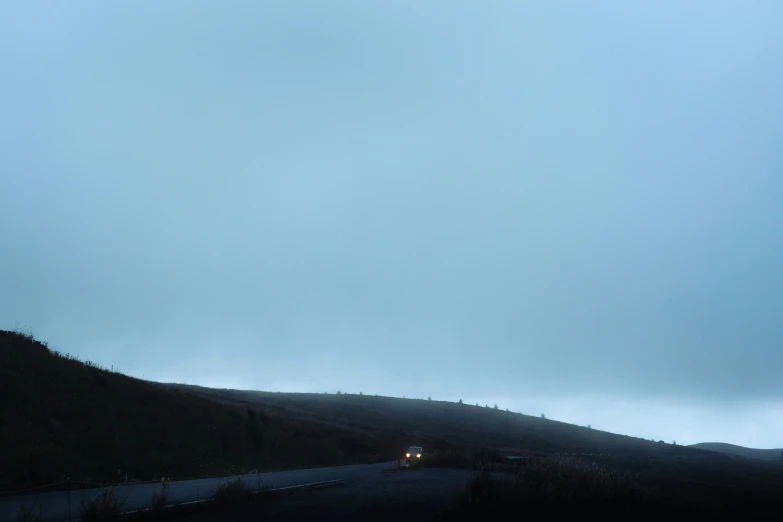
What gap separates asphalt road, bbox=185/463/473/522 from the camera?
1848cm

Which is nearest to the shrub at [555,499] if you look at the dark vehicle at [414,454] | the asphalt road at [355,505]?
the asphalt road at [355,505]

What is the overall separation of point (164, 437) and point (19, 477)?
12.3m

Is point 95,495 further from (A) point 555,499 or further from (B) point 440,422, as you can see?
(B) point 440,422

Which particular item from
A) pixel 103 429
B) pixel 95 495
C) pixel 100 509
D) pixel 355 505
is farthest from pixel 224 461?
pixel 100 509

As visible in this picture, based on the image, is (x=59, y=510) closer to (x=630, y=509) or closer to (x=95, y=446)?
(x=95, y=446)

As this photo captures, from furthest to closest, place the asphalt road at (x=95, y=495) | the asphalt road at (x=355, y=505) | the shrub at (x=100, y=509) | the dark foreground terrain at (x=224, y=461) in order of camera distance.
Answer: the dark foreground terrain at (x=224, y=461) → the asphalt road at (x=355, y=505) → the asphalt road at (x=95, y=495) → the shrub at (x=100, y=509)

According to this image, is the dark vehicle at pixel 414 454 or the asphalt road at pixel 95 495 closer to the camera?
the asphalt road at pixel 95 495

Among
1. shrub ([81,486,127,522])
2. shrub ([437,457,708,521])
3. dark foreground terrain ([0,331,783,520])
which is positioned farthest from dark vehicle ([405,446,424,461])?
shrub ([81,486,127,522])

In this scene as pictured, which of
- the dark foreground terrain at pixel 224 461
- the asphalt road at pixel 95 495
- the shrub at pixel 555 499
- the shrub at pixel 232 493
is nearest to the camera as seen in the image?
the asphalt road at pixel 95 495

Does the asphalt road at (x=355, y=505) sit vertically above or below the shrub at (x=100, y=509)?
below

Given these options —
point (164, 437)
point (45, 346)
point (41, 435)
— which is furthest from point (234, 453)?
point (41, 435)

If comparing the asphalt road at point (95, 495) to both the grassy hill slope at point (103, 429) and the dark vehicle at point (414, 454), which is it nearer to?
the grassy hill slope at point (103, 429)

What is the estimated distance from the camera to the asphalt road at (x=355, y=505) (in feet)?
60.6

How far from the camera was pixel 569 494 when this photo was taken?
1992 cm
